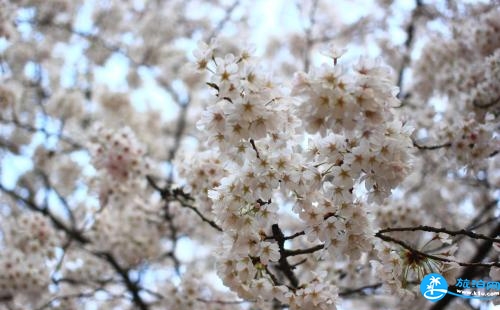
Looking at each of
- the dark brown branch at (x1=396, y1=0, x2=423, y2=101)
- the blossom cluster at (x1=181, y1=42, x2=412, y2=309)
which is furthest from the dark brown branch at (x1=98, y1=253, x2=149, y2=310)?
the dark brown branch at (x1=396, y1=0, x2=423, y2=101)

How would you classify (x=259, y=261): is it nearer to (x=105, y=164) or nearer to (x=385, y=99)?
(x=385, y=99)

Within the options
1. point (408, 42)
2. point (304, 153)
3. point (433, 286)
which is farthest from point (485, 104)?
point (408, 42)

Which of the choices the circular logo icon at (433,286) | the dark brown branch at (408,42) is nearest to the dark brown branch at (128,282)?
the circular logo icon at (433,286)

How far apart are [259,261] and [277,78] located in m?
1.07

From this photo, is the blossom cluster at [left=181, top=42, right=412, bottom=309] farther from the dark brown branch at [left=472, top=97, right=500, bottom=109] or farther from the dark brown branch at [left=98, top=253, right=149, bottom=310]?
the dark brown branch at [left=98, top=253, right=149, bottom=310]

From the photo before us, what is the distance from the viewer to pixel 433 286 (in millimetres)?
2969

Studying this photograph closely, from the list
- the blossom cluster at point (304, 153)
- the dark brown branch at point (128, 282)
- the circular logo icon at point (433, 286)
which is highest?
the dark brown branch at point (128, 282)

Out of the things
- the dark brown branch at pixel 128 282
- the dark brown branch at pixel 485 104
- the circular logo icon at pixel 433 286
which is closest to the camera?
the circular logo icon at pixel 433 286

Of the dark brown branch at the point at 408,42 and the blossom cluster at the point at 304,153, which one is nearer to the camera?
the blossom cluster at the point at 304,153

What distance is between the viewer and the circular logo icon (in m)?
2.85

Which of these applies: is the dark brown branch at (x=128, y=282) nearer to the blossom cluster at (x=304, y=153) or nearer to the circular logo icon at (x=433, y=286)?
the blossom cluster at (x=304, y=153)

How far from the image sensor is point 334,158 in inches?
103

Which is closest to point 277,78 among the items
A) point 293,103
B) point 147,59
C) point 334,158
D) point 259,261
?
point 293,103

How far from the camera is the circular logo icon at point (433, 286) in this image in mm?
2852
